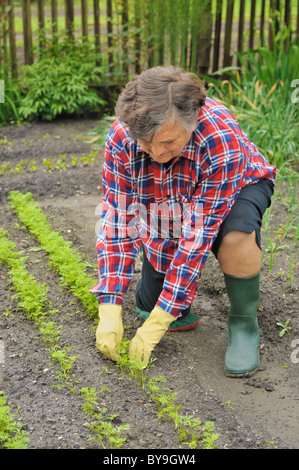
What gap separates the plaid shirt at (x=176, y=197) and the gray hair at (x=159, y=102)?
7.7 inches

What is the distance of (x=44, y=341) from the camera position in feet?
8.72

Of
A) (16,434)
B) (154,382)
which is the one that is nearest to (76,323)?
(154,382)

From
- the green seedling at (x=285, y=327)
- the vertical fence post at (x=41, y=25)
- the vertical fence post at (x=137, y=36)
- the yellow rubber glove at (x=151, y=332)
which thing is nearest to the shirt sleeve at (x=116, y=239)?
the yellow rubber glove at (x=151, y=332)

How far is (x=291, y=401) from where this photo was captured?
2480 millimetres

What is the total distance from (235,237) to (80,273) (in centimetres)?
90

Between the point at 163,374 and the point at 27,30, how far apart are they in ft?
14.5

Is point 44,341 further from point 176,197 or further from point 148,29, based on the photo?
point 148,29

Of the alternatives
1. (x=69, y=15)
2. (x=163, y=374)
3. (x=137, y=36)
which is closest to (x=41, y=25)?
(x=69, y=15)

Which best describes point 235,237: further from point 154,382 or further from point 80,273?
point 80,273

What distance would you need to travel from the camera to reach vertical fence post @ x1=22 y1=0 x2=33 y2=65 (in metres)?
5.86

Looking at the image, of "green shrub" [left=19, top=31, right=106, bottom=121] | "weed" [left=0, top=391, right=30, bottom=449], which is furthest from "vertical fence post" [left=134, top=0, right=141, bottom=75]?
"weed" [left=0, top=391, right=30, bottom=449]

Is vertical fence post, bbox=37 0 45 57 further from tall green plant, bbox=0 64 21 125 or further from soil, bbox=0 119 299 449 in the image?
soil, bbox=0 119 299 449

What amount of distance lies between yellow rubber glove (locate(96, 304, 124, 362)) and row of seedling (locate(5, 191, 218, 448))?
38mm

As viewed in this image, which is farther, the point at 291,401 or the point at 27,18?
the point at 27,18
